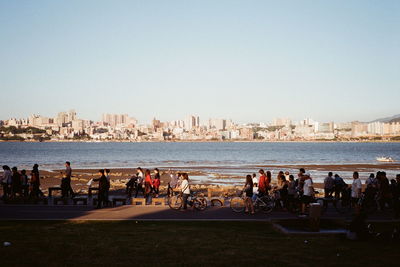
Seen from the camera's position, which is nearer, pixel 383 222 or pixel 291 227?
pixel 291 227

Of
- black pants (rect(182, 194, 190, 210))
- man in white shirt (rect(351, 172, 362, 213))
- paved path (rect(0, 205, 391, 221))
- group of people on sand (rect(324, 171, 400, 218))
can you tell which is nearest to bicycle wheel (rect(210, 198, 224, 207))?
paved path (rect(0, 205, 391, 221))

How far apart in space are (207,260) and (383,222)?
8.48 m

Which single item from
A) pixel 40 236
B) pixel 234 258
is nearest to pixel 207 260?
pixel 234 258

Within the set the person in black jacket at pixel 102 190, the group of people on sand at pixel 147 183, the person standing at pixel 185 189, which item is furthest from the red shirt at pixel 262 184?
the person in black jacket at pixel 102 190

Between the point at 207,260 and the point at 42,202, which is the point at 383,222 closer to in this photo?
the point at 207,260

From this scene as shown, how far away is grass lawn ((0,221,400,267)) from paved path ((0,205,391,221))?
1.72 metres

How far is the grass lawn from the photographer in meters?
10.9

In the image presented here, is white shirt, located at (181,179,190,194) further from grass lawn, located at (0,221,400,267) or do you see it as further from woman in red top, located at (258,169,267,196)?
grass lawn, located at (0,221,400,267)

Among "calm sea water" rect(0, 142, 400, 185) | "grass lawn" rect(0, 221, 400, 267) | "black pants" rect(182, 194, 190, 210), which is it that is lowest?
"calm sea water" rect(0, 142, 400, 185)

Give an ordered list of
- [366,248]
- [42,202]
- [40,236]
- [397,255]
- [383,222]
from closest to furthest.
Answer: [397,255] → [366,248] → [40,236] → [383,222] → [42,202]

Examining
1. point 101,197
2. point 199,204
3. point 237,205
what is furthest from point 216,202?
point 101,197

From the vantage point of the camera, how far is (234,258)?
11.2 metres

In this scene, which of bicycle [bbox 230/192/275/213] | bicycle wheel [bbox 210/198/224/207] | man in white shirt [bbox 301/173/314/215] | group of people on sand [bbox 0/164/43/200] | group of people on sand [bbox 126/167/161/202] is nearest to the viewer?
man in white shirt [bbox 301/173/314/215]

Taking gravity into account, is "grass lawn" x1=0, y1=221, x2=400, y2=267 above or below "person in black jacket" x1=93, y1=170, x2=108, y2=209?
below
